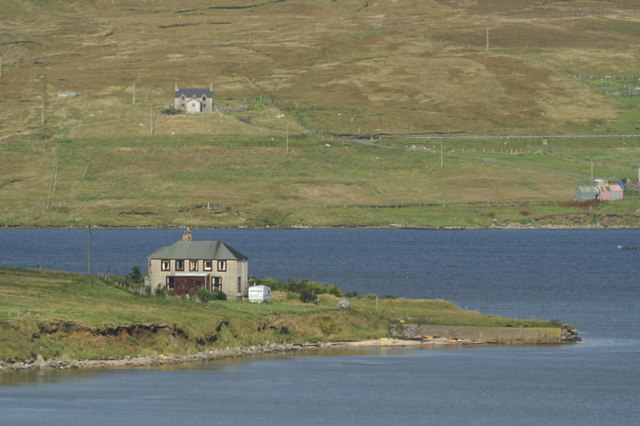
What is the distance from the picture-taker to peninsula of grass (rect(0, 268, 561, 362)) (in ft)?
244

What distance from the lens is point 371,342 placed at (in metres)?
89.5

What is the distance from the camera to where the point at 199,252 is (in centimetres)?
9662

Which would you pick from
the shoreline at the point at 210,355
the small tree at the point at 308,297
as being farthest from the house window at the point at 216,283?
the shoreline at the point at 210,355

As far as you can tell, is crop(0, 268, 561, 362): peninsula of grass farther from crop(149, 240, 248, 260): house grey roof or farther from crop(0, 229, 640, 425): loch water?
crop(149, 240, 248, 260): house grey roof

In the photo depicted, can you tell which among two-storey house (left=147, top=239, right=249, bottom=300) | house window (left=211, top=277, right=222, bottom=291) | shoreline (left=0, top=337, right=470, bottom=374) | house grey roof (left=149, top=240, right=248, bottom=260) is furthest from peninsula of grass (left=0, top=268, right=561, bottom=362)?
house grey roof (left=149, top=240, right=248, bottom=260)

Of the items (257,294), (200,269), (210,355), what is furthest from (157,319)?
(200,269)

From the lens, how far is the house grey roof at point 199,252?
96.1 meters

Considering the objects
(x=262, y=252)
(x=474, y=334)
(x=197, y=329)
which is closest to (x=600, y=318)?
(x=474, y=334)

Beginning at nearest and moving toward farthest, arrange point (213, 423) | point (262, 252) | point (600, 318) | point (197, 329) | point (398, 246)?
point (213, 423)
point (197, 329)
point (600, 318)
point (262, 252)
point (398, 246)

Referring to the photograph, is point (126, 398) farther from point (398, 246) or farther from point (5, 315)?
point (398, 246)

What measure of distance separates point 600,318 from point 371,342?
2670 centimetres

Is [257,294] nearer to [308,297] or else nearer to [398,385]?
[308,297]

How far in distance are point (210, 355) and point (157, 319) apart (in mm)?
3673

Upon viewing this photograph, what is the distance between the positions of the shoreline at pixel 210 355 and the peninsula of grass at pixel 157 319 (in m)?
0.35
